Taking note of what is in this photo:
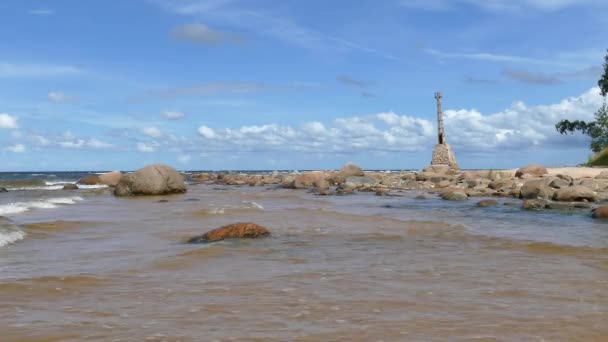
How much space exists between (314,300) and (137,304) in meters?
1.61

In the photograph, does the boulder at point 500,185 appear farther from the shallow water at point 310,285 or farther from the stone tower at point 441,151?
the stone tower at point 441,151

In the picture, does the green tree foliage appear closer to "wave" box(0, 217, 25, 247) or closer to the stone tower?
the stone tower

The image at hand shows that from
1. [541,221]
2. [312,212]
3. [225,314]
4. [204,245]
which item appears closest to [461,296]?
[225,314]

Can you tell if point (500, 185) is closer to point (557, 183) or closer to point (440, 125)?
point (557, 183)

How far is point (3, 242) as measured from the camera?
8.78 metres

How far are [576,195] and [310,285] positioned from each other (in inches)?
564

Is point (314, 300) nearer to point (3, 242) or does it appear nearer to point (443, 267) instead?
point (443, 267)

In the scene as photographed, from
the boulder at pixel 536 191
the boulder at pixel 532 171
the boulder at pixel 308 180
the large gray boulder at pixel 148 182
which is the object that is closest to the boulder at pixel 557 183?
the boulder at pixel 536 191

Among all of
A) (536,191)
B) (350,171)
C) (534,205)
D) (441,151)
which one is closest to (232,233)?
(534,205)

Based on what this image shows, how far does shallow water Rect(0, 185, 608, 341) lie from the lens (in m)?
4.10

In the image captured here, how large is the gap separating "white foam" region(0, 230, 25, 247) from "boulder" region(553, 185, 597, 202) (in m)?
15.4

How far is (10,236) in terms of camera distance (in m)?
9.29

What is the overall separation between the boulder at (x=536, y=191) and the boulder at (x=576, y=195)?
2.58 ft

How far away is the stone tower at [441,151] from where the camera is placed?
39969 millimetres
